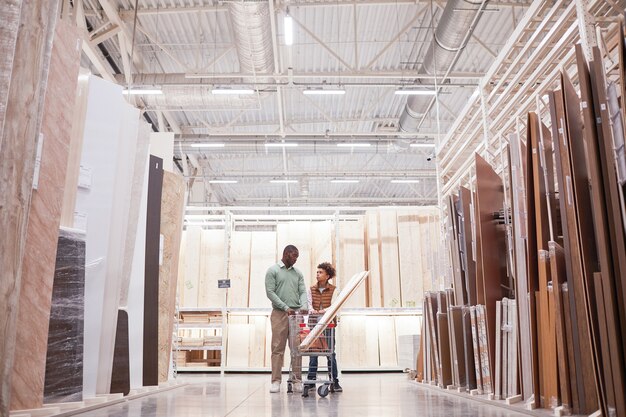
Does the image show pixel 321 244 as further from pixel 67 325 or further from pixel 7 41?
pixel 7 41

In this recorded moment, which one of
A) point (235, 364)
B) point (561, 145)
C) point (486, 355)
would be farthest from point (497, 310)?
point (235, 364)

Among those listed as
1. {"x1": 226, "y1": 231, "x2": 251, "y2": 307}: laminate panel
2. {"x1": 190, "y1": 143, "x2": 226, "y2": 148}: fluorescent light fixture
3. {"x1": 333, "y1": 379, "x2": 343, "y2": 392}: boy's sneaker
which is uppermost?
{"x1": 190, "y1": 143, "x2": 226, "y2": 148}: fluorescent light fixture

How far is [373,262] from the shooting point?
10914mm

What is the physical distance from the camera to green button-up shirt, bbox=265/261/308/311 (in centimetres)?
633

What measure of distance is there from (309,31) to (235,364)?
7.04 m

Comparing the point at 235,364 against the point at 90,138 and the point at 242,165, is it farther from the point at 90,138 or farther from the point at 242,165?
the point at 242,165

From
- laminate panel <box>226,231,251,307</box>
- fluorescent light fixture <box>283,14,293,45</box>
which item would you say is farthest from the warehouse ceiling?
laminate panel <box>226,231,251,307</box>

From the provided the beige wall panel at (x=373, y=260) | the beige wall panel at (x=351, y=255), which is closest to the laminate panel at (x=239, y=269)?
the beige wall panel at (x=351, y=255)

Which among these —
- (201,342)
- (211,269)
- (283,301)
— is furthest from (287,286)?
(211,269)

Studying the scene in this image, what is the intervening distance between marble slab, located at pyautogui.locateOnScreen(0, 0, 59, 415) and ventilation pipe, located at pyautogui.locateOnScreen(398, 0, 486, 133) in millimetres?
7562

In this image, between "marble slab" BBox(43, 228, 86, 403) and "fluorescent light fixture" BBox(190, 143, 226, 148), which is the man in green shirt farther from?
"fluorescent light fixture" BBox(190, 143, 226, 148)

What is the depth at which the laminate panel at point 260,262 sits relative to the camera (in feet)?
36.1

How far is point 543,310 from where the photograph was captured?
3.94 meters

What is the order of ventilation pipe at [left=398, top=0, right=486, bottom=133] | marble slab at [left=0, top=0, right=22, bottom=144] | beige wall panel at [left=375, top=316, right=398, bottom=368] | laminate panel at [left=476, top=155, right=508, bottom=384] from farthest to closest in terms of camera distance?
1. beige wall panel at [left=375, top=316, right=398, bottom=368]
2. ventilation pipe at [left=398, top=0, right=486, bottom=133]
3. laminate panel at [left=476, top=155, right=508, bottom=384]
4. marble slab at [left=0, top=0, right=22, bottom=144]
